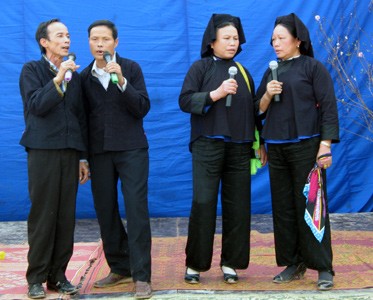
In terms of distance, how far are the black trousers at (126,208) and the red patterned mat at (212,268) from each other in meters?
0.21

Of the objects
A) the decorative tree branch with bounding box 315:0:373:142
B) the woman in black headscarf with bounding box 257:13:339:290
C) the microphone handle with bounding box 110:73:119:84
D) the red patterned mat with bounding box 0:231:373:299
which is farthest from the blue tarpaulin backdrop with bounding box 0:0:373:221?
the microphone handle with bounding box 110:73:119:84

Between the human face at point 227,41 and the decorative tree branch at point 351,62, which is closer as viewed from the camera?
the human face at point 227,41

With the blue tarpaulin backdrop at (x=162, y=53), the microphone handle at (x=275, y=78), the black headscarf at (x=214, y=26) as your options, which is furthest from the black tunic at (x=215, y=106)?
the blue tarpaulin backdrop at (x=162, y=53)

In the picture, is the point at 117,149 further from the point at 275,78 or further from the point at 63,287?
the point at 275,78

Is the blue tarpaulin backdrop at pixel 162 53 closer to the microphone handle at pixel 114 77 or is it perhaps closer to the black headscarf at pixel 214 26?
the black headscarf at pixel 214 26

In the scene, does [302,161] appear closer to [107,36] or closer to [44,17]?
[107,36]

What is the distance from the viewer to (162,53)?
634cm

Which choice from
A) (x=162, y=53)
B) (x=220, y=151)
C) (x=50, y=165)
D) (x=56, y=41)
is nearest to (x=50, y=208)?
(x=50, y=165)

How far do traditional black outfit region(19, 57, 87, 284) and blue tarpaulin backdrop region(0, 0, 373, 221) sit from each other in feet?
7.37

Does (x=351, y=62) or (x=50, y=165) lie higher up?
(x=351, y=62)

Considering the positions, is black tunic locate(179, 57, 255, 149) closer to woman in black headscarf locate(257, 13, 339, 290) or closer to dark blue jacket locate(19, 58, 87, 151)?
woman in black headscarf locate(257, 13, 339, 290)

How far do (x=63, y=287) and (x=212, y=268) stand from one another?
1155 millimetres

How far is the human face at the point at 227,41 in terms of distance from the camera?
428cm

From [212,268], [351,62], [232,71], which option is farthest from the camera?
[351,62]
